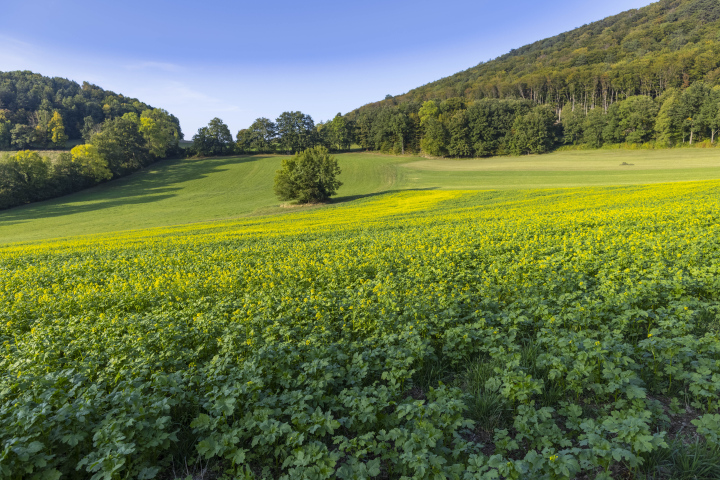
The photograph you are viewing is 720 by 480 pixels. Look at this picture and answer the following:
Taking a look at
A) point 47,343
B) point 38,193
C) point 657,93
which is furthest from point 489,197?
point 657,93

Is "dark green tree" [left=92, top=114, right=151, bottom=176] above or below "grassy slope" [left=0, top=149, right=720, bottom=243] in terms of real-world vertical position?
above

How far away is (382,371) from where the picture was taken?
5207mm

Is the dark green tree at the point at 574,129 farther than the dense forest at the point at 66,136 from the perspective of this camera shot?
A: Yes

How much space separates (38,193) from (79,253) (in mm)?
62191

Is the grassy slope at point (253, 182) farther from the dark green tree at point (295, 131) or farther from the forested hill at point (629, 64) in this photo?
the forested hill at point (629, 64)

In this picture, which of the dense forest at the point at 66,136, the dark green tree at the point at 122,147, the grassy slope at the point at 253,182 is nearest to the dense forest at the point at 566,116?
the grassy slope at the point at 253,182

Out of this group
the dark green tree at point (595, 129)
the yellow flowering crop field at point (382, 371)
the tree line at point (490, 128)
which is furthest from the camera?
the dark green tree at point (595, 129)

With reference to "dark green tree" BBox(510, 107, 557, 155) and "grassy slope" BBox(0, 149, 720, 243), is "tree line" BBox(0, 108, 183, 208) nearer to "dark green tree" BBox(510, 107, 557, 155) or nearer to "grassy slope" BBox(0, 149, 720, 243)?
"grassy slope" BBox(0, 149, 720, 243)

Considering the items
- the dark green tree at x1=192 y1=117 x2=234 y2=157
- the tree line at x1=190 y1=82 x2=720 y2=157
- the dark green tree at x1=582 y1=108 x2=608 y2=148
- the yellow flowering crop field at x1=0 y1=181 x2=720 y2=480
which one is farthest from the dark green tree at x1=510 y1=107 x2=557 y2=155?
the yellow flowering crop field at x1=0 y1=181 x2=720 y2=480

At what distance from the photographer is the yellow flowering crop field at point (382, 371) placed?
353 cm

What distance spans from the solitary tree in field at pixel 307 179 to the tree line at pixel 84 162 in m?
47.0

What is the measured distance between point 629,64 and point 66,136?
180412 millimetres

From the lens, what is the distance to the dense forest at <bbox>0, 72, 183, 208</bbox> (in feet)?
205

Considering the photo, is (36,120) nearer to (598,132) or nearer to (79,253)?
(79,253)
